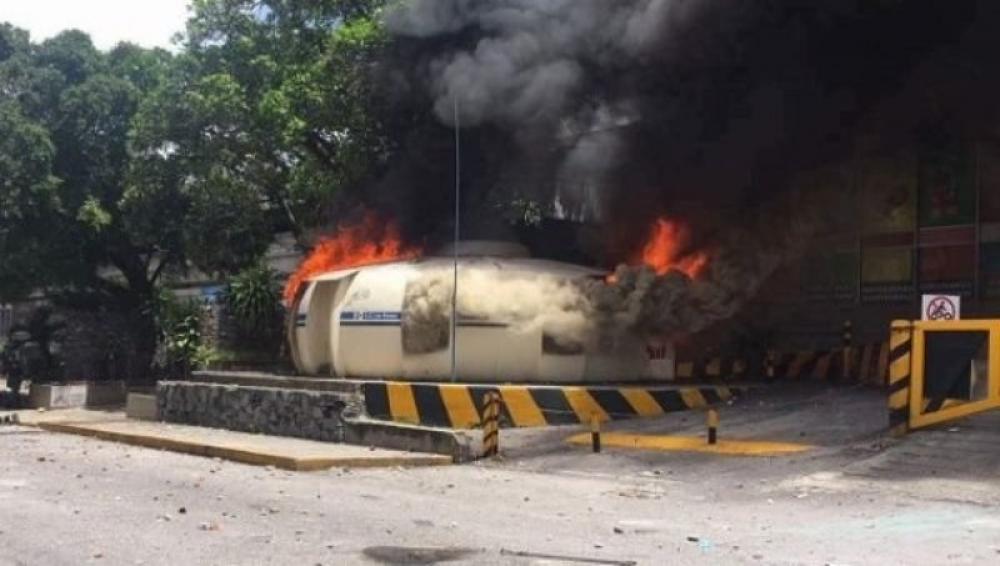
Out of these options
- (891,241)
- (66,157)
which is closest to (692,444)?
(891,241)

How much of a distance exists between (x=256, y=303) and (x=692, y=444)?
1293cm

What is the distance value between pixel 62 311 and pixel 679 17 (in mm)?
23091

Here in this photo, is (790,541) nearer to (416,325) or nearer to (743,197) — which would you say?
(416,325)

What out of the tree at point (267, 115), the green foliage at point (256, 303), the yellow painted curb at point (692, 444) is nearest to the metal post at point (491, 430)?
the yellow painted curb at point (692, 444)

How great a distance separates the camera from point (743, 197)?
55.8ft

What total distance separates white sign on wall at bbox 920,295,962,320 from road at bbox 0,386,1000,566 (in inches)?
64.4

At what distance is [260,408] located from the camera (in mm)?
16938

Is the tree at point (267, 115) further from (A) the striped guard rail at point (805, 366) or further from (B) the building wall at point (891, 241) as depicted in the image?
(B) the building wall at point (891, 241)

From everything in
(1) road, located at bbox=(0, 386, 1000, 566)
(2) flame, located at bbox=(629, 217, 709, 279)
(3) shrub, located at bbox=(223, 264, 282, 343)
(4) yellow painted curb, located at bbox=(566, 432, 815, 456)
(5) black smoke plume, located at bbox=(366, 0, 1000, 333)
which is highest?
(5) black smoke plume, located at bbox=(366, 0, 1000, 333)

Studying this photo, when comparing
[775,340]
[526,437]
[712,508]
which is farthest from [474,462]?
[775,340]

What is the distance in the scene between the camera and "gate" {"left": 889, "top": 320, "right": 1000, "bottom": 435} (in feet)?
39.2

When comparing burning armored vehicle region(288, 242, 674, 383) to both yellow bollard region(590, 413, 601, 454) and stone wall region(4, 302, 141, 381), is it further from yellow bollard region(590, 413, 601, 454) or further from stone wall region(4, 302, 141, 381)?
stone wall region(4, 302, 141, 381)

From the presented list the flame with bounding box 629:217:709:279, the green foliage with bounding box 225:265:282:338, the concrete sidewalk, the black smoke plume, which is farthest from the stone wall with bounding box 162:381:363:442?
the flame with bounding box 629:217:709:279

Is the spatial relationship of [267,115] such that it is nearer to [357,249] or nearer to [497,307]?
[357,249]
